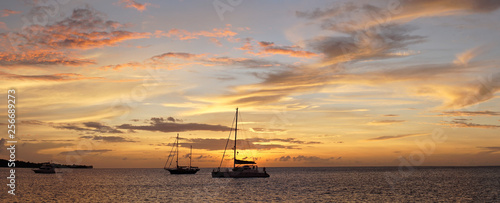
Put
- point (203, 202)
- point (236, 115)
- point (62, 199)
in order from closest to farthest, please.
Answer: point (203, 202)
point (62, 199)
point (236, 115)

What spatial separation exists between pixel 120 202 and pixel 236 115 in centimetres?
6411

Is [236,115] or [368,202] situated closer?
[368,202]

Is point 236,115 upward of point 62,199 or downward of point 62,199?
upward

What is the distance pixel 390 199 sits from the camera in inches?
3000

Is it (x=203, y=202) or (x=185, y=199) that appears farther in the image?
(x=185, y=199)

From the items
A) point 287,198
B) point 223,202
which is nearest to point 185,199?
point 223,202

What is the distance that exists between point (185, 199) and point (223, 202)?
29.9ft

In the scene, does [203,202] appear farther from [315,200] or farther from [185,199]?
[315,200]

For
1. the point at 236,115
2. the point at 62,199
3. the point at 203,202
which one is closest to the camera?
the point at 203,202

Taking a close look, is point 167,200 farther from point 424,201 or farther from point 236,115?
point 236,115

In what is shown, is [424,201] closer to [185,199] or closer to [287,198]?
[287,198]

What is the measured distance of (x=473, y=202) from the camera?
72.5 m

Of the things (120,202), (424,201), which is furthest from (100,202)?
(424,201)

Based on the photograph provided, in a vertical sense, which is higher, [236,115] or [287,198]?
[236,115]
